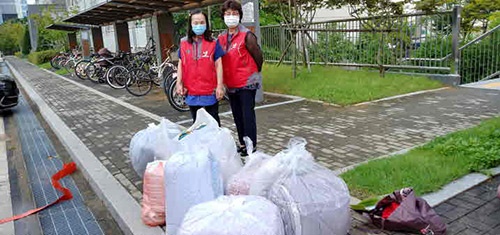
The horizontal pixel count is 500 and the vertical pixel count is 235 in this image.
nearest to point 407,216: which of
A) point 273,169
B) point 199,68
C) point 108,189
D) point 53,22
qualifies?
point 273,169

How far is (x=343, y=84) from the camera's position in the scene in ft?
29.1

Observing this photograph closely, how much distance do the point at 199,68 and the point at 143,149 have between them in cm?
96

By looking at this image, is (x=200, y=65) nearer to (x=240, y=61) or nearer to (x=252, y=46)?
(x=240, y=61)

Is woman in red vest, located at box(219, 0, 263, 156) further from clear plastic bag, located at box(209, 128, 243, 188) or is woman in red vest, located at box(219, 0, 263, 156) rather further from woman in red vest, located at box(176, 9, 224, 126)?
clear plastic bag, located at box(209, 128, 243, 188)

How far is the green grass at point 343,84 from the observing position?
8.08 meters

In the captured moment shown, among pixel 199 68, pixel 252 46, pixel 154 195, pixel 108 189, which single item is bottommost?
pixel 108 189

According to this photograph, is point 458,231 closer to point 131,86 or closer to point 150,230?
point 150,230

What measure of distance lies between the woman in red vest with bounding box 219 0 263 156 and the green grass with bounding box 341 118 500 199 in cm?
125

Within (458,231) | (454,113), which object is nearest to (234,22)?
(458,231)

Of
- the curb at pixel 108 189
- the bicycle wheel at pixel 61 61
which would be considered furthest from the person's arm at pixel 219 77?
the bicycle wheel at pixel 61 61

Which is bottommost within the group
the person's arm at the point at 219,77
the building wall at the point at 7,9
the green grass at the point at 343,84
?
the green grass at the point at 343,84

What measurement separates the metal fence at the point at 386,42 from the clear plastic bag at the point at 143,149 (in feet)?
21.7

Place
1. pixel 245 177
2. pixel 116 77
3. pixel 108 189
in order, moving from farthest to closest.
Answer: pixel 116 77
pixel 108 189
pixel 245 177

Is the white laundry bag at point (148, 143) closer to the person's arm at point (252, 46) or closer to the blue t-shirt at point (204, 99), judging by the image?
the blue t-shirt at point (204, 99)
